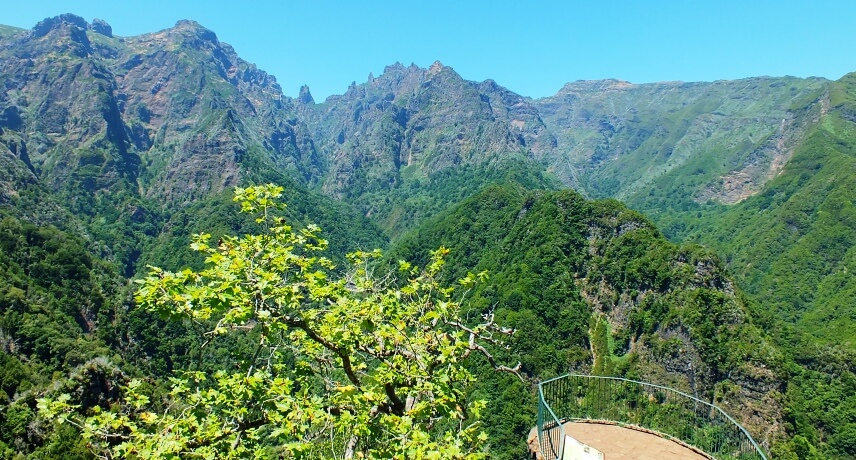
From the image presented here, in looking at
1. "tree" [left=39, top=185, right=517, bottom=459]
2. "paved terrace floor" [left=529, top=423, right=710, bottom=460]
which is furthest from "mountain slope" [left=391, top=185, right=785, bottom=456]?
"tree" [left=39, top=185, right=517, bottom=459]

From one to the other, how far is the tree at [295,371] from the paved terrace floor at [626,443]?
227 centimetres

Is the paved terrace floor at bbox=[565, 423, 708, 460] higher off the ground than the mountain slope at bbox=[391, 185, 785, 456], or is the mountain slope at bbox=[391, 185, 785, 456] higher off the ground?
the mountain slope at bbox=[391, 185, 785, 456]

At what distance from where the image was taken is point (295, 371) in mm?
11453

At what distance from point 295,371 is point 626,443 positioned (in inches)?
304

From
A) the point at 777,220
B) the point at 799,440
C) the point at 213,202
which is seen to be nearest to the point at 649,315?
the point at 799,440

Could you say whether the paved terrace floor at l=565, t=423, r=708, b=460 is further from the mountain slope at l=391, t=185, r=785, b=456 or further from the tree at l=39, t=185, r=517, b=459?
the mountain slope at l=391, t=185, r=785, b=456

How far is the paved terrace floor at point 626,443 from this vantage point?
35.0ft

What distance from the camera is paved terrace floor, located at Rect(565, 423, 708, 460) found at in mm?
10664

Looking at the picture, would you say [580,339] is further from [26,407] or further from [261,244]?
[261,244]

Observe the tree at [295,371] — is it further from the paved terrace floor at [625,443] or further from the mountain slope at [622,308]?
the mountain slope at [622,308]

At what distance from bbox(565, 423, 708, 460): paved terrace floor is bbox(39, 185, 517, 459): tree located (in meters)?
2.27

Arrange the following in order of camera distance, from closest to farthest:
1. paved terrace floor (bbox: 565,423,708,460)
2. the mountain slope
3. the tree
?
the tree → paved terrace floor (bbox: 565,423,708,460) → the mountain slope

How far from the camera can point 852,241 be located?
13175 cm

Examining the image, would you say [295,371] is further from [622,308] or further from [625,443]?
[622,308]
